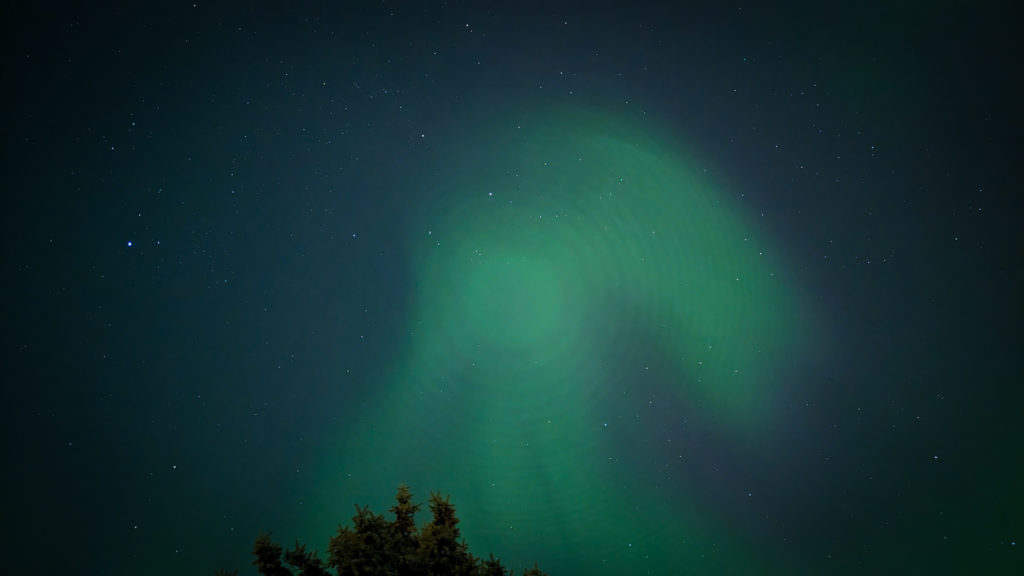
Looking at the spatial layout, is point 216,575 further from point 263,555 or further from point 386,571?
point 386,571

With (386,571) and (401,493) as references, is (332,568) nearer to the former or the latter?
(386,571)

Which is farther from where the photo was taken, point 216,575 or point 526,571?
point 526,571

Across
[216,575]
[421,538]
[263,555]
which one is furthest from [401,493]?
[216,575]

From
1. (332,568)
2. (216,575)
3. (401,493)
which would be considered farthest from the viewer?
(401,493)

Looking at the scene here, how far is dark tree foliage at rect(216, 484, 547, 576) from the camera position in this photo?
7484mm

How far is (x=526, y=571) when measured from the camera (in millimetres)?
8086

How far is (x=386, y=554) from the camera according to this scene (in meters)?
7.66

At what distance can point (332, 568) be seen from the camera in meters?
7.73

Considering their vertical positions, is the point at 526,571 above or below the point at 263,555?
below

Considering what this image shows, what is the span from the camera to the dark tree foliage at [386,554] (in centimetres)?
748

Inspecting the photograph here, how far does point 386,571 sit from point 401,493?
142 centimetres

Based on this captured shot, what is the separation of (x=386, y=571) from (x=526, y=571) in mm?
2114

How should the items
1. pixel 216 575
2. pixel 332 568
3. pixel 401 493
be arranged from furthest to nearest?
pixel 401 493
pixel 332 568
pixel 216 575

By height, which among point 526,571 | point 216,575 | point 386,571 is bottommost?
point 526,571
